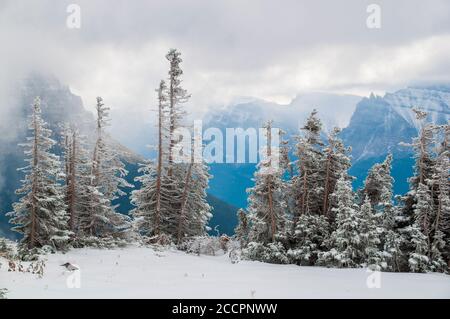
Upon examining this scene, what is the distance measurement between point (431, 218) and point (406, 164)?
17054 cm

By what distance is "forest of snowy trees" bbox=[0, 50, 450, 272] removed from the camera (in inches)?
962

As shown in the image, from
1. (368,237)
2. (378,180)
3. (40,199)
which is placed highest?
(378,180)

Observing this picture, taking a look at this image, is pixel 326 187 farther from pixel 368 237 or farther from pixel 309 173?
pixel 368 237

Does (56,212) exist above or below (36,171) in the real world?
below

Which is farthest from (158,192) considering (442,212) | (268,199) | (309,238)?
(442,212)

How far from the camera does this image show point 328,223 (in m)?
26.5

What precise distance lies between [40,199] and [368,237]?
1843cm

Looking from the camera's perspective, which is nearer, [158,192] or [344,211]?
[344,211]

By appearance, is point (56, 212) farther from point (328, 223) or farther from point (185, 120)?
point (328, 223)

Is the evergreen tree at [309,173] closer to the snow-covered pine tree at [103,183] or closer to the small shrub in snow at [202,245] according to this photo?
the small shrub in snow at [202,245]

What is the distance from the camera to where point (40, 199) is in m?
24.0

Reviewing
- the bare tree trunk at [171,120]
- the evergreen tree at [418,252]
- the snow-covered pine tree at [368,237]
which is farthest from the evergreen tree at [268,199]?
the bare tree trunk at [171,120]

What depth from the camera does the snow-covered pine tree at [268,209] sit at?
26.4 meters
